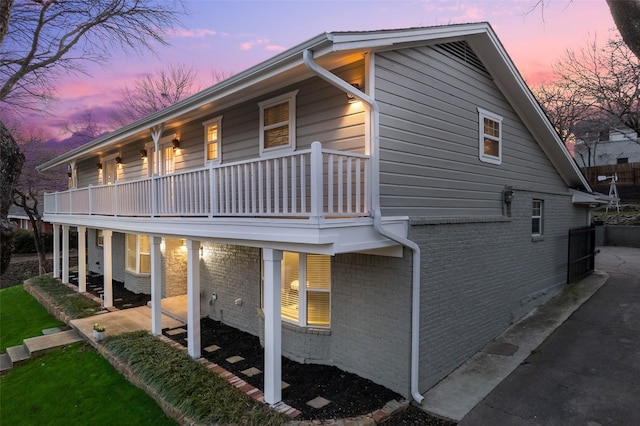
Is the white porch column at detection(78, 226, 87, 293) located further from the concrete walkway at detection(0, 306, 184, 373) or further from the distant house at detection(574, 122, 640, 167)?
the distant house at detection(574, 122, 640, 167)

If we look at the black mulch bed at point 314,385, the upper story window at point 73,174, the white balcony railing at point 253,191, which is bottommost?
the black mulch bed at point 314,385

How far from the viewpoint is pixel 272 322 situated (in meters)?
5.20

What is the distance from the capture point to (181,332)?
28.6ft

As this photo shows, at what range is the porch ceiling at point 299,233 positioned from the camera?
4.54 m

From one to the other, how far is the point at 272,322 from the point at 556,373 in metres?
5.26

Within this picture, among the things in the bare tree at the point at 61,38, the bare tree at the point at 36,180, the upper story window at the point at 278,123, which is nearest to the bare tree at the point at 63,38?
the bare tree at the point at 61,38

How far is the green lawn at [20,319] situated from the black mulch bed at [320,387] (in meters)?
6.09

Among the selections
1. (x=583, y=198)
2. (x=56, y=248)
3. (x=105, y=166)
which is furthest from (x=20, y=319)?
(x=583, y=198)

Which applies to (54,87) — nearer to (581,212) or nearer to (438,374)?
(438,374)

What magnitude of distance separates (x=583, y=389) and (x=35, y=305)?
16227mm

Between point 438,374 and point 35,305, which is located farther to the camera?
point 35,305

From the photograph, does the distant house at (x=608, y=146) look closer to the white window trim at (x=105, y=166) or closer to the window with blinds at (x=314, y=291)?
the window with blinds at (x=314, y=291)

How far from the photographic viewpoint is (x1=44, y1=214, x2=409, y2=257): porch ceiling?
179 inches

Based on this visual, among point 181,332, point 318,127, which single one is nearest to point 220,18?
point 318,127
